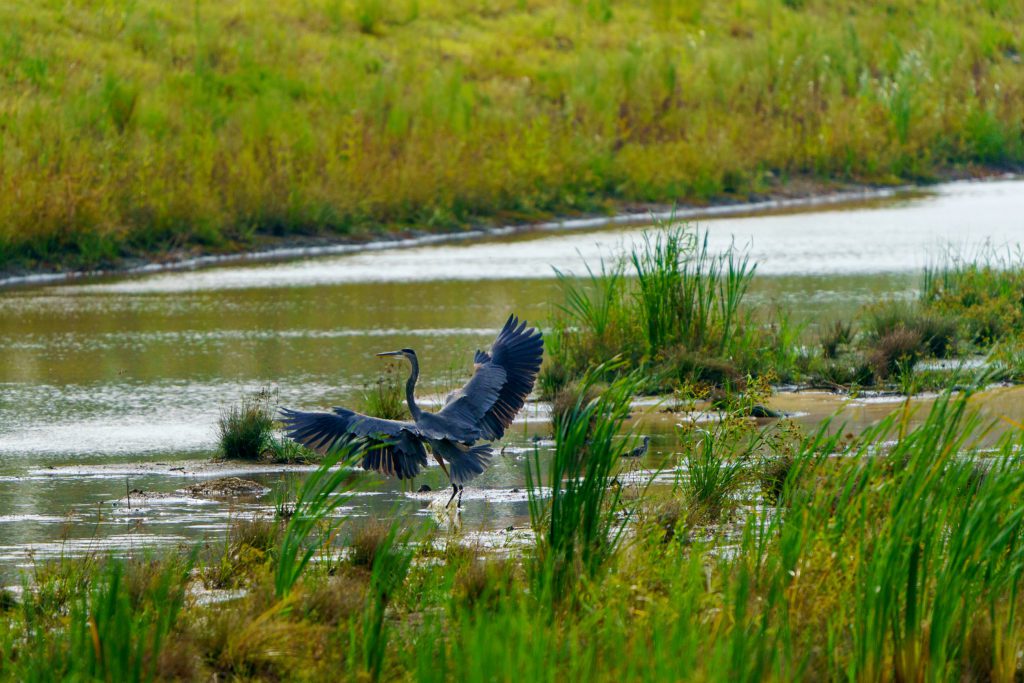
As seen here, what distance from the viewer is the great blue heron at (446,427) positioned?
7.27 m

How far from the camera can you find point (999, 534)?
475 cm

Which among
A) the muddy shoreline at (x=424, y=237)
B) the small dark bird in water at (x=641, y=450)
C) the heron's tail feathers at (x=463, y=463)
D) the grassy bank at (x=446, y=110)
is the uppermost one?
the grassy bank at (x=446, y=110)

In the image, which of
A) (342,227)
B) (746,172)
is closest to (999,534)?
(342,227)

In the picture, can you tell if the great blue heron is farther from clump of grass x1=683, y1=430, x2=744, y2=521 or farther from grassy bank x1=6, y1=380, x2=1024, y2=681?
grassy bank x1=6, y1=380, x2=1024, y2=681

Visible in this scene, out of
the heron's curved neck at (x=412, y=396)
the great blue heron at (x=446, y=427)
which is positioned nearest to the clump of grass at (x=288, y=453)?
the great blue heron at (x=446, y=427)

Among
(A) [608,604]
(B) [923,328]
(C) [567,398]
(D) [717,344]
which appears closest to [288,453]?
(C) [567,398]

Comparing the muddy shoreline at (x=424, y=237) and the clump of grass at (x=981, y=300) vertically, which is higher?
the muddy shoreline at (x=424, y=237)

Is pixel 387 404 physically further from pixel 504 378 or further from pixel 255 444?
pixel 504 378

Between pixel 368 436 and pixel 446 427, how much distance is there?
35 centimetres

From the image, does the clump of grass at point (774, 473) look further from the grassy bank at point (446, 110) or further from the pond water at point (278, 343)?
the grassy bank at point (446, 110)

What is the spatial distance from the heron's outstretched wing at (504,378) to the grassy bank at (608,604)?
1855 millimetres

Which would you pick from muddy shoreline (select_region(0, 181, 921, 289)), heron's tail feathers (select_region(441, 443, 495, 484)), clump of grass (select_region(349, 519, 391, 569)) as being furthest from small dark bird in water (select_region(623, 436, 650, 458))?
muddy shoreline (select_region(0, 181, 921, 289))

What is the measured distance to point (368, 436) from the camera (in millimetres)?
7207

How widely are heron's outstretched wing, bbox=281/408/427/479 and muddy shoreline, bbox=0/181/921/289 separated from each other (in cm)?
744
